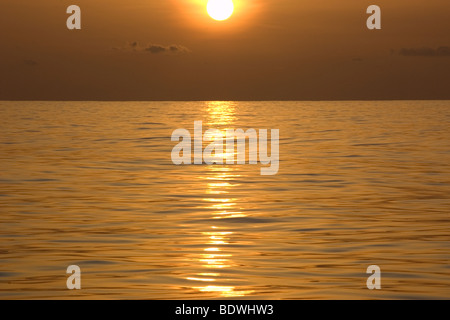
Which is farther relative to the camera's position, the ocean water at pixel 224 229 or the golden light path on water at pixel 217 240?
the ocean water at pixel 224 229

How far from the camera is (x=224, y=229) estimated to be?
1784 centimetres

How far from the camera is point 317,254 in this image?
A: 14.9m

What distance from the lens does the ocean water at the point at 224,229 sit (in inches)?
503

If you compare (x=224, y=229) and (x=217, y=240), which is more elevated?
(x=224, y=229)

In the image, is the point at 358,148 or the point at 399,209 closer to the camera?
the point at 399,209

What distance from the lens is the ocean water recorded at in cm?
1277

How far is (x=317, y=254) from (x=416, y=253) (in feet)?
5.88

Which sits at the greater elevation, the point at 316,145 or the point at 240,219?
the point at 316,145

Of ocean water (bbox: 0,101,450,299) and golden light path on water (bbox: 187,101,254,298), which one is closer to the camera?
golden light path on water (bbox: 187,101,254,298)
